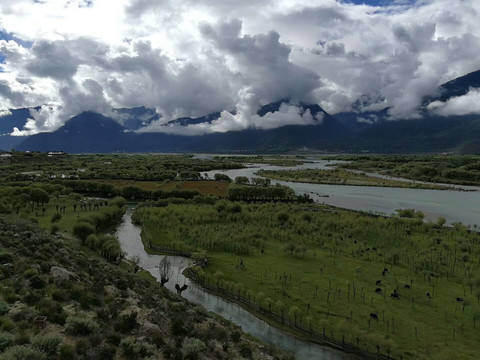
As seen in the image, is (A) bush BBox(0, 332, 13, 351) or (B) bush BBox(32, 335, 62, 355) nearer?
(A) bush BBox(0, 332, 13, 351)

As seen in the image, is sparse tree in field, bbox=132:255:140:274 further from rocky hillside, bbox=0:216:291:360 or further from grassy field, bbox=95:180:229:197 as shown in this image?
grassy field, bbox=95:180:229:197

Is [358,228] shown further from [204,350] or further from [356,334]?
[204,350]

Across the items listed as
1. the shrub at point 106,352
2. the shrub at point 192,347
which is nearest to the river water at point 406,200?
the shrub at point 192,347

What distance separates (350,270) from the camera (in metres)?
50.2

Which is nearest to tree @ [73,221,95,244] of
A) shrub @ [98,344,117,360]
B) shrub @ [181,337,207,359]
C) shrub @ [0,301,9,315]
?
shrub @ [0,301,9,315]

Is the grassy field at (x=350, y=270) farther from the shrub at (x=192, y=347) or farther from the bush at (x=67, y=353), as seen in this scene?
the bush at (x=67, y=353)

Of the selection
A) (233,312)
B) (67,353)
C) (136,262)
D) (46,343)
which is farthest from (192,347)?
(136,262)

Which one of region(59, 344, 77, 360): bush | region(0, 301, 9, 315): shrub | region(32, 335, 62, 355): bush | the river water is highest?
region(0, 301, 9, 315): shrub

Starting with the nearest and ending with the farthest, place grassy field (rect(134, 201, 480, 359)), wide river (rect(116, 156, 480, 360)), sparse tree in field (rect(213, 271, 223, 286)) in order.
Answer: grassy field (rect(134, 201, 480, 359))
wide river (rect(116, 156, 480, 360))
sparse tree in field (rect(213, 271, 223, 286))

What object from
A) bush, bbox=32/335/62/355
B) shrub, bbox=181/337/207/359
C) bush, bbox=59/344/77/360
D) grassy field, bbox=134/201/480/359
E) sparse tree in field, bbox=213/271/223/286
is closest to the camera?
bush, bbox=32/335/62/355

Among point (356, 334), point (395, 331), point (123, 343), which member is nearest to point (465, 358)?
point (395, 331)

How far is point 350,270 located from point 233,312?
812 inches

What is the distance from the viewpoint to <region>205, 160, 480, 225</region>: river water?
104 m

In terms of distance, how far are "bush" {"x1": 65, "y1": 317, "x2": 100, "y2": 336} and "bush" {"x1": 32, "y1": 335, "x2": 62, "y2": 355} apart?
95.3 inches
